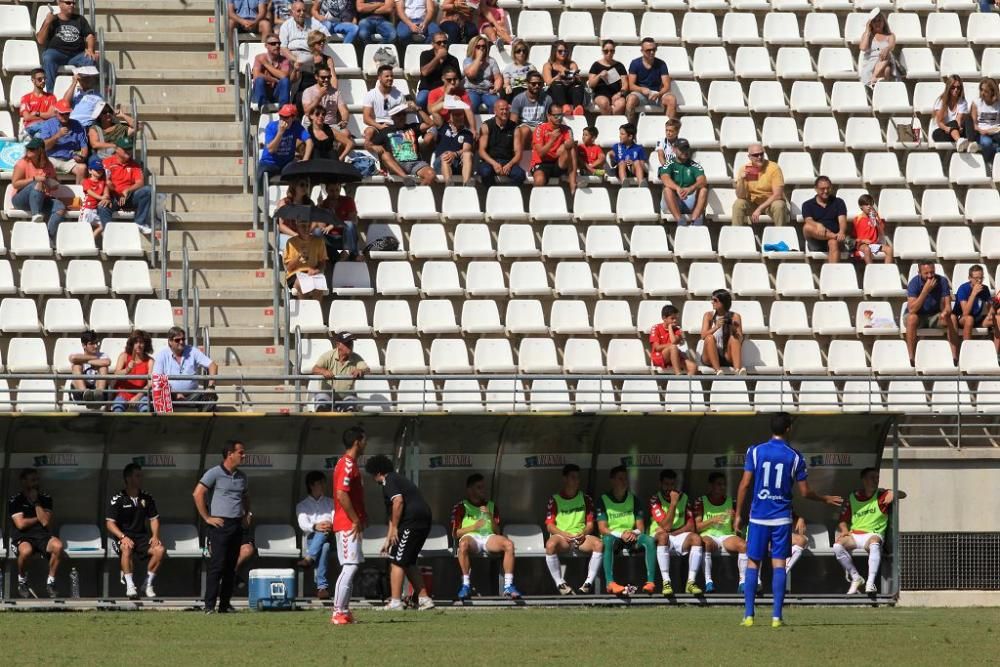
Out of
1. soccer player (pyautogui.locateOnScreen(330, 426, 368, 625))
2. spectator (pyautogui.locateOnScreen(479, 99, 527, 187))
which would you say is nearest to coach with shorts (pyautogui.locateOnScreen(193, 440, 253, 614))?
soccer player (pyautogui.locateOnScreen(330, 426, 368, 625))

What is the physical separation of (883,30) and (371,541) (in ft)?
41.7

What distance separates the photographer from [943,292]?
950 inches

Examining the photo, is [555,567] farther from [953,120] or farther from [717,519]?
[953,120]

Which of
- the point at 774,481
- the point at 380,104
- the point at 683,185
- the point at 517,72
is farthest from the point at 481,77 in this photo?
the point at 774,481

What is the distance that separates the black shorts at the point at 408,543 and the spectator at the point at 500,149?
326 inches

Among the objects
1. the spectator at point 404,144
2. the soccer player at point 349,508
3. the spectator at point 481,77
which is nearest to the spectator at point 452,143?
the spectator at point 404,144

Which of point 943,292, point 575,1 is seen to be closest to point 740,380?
point 943,292

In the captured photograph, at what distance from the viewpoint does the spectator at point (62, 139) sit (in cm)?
2368

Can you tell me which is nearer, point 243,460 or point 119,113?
point 243,460

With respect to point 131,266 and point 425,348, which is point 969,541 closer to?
point 425,348

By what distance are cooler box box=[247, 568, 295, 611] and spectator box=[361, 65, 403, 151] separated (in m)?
8.30

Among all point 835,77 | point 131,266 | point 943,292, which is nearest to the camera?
point 131,266

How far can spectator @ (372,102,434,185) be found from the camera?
79.7 ft

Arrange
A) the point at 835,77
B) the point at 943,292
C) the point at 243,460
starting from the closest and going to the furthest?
the point at 243,460 < the point at 943,292 < the point at 835,77
